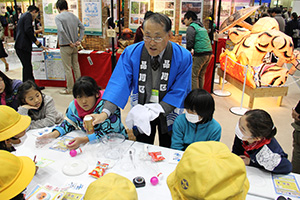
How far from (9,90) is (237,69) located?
355 cm

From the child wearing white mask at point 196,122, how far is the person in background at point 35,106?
111 cm

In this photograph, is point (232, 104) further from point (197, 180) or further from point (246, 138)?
point (197, 180)

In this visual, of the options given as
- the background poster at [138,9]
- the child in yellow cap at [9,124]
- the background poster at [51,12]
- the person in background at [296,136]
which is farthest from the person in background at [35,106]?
the background poster at [138,9]

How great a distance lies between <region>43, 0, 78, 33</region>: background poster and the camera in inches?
173

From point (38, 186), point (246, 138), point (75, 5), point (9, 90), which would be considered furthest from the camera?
point (75, 5)

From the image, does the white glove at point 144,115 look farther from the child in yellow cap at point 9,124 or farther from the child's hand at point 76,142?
the child in yellow cap at point 9,124

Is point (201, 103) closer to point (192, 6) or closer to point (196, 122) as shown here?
point (196, 122)

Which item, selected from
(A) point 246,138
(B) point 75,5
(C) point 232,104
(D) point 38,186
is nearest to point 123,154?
(D) point 38,186

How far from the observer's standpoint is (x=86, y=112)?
176 centimetres

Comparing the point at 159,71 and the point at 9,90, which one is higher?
the point at 159,71

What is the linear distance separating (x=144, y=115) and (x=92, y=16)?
11.3ft

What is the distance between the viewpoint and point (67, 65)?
4180 mm

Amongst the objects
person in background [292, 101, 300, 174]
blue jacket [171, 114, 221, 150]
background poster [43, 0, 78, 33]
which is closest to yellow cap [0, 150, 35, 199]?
blue jacket [171, 114, 221, 150]

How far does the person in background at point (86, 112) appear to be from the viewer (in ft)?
5.47
